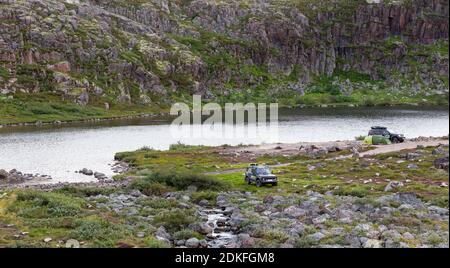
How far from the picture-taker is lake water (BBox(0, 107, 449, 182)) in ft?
306

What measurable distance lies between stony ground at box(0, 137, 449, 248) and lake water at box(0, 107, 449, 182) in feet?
82.5

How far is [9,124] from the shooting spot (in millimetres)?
181500

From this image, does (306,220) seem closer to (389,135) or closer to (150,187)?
(150,187)

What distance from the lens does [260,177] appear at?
202ft

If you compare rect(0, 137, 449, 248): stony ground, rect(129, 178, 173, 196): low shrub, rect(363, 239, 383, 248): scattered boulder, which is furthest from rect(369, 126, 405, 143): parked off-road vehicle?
rect(363, 239, 383, 248): scattered boulder

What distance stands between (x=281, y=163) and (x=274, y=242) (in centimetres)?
5232

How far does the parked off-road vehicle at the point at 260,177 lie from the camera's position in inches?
2416

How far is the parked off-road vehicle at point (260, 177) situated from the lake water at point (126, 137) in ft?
88.1

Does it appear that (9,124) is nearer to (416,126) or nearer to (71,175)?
(71,175)

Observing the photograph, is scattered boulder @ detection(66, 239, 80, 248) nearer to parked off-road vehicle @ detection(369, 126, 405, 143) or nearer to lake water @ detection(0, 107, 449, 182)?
lake water @ detection(0, 107, 449, 182)

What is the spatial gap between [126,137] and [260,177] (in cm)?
8670

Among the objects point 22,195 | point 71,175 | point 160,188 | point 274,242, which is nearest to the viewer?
point 274,242
